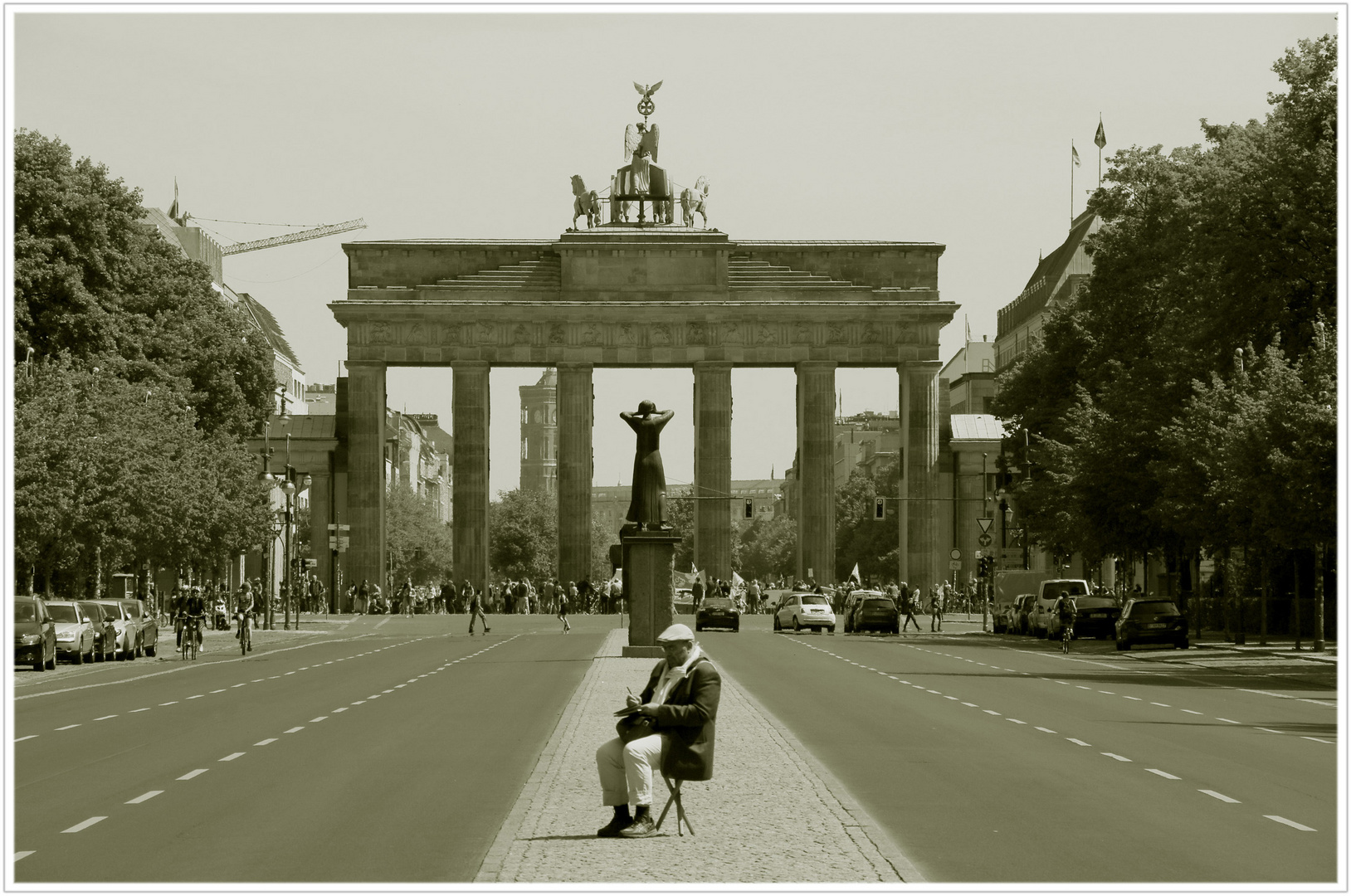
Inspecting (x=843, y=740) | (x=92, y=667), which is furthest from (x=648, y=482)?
(x=843, y=740)

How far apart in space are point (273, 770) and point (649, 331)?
8382 cm

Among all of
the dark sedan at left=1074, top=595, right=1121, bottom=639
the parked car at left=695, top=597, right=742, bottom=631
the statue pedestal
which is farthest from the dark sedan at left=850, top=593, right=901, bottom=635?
the statue pedestal

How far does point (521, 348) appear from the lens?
334 feet

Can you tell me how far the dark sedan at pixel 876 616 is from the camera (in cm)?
6806

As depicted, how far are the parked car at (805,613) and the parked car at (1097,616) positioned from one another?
12.3 m

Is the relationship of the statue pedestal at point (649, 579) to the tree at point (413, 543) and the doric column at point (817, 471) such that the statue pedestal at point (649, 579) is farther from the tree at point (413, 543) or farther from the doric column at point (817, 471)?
the tree at point (413, 543)

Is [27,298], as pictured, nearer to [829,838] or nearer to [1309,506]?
[1309,506]

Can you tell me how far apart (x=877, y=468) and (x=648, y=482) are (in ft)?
464

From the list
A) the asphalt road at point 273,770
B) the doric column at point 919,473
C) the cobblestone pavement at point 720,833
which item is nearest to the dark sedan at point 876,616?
the asphalt road at point 273,770

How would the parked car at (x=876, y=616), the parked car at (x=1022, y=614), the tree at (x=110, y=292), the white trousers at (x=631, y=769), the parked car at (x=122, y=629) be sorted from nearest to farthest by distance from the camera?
the white trousers at (x=631, y=769) → the parked car at (x=122, y=629) → the tree at (x=110, y=292) → the parked car at (x=1022, y=614) → the parked car at (x=876, y=616)

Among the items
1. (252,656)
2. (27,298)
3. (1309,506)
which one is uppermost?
(27,298)

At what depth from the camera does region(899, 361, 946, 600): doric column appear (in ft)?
327

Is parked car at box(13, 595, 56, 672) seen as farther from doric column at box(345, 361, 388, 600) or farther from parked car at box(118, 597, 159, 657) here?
doric column at box(345, 361, 388, 600)

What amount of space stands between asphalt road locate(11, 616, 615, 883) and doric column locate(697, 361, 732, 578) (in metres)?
61.1
